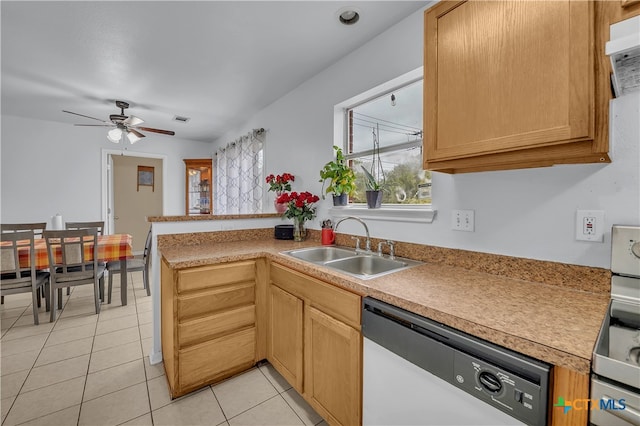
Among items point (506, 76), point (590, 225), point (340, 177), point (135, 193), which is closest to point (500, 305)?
point (590, 225)

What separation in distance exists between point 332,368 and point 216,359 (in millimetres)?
A: 817

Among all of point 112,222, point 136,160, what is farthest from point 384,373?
point 136,160

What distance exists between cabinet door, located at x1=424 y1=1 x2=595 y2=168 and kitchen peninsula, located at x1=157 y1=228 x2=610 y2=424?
20.5 inches

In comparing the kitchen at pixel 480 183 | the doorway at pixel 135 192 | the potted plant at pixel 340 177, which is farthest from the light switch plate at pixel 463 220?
the doorway at pixel 135 192

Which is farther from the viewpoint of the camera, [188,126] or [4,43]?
[188,126]

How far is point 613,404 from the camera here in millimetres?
567

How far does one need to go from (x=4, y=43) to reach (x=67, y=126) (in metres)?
2.59

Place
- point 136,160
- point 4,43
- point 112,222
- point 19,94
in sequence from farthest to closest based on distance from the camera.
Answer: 1. point 136,160
2. point 112,222
3. point 19,94
4. point 4,43

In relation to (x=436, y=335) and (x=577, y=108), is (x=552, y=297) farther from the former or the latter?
(x=577, y=108)

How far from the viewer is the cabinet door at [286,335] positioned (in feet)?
5.14

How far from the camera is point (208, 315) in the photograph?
165cm

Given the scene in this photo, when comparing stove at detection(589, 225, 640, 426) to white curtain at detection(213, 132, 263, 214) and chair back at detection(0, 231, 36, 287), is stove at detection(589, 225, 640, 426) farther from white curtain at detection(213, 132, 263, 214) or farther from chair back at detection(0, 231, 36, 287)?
chair back at detection(0, 231, 36, 287)

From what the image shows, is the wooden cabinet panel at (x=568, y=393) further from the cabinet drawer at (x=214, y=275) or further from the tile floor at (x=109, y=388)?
the cabinet drawer at (x=214, y=275)

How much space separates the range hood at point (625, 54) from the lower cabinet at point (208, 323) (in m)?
1.79
